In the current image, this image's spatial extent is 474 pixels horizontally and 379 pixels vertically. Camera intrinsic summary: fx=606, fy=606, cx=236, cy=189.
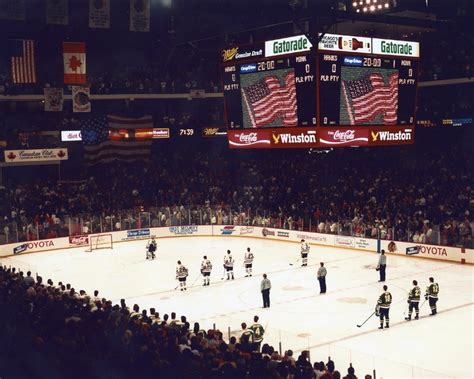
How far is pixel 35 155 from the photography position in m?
40.8

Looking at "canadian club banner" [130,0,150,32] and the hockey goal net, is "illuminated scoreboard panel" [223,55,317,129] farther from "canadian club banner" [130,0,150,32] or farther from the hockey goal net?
the hockey goal net

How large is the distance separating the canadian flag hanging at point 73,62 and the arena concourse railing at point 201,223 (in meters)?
12.4

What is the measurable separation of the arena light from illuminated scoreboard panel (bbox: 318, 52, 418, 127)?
1.88 metres

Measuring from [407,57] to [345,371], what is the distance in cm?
1504

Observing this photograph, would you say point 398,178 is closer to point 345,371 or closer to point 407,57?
point 407,57

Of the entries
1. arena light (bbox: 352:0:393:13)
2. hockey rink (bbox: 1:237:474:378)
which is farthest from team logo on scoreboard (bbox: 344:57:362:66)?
hockey rink (bbox: 1:237:474:378)

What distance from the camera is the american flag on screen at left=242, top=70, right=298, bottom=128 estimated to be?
2381 cm

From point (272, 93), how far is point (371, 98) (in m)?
4.02

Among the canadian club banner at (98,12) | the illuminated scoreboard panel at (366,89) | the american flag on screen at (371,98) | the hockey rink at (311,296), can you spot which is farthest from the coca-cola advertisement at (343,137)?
the canadian club banner at (98,12)

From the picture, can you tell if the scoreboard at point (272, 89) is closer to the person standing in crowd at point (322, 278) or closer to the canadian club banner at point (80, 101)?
the person standing in crowd at point (322, 278)

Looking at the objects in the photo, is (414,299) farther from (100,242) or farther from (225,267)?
(100,242)

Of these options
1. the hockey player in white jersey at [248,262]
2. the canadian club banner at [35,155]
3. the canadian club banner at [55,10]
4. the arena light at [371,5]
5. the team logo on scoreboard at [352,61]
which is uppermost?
the arena light at [371,5]

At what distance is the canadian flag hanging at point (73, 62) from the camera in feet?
81.9

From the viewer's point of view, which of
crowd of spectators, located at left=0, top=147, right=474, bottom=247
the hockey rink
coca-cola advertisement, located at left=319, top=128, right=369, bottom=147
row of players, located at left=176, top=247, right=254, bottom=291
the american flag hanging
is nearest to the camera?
the hockey rink
